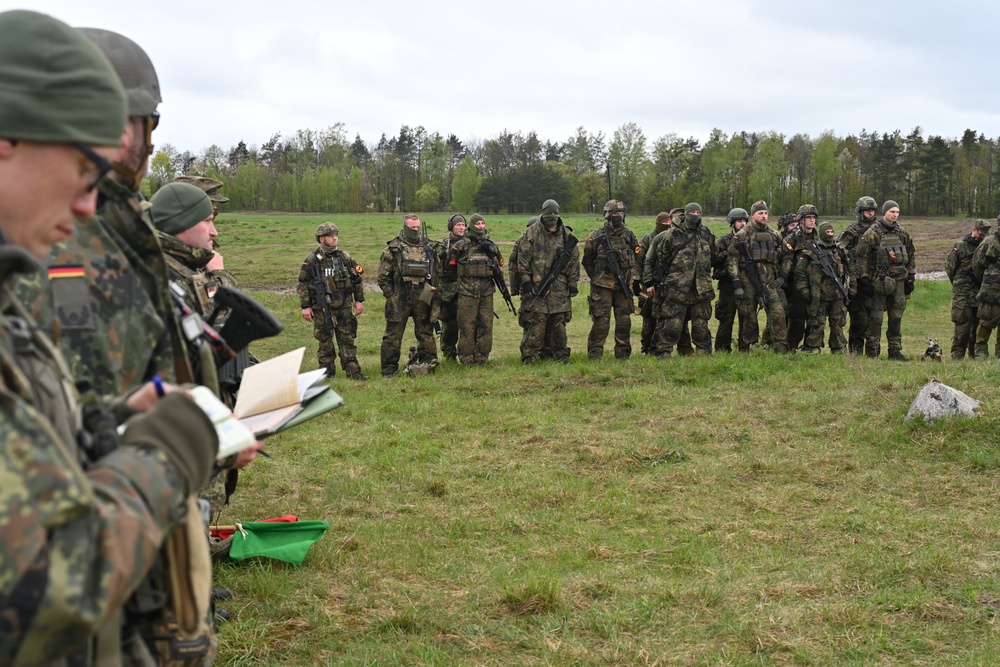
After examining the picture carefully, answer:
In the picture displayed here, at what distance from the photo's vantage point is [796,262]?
Answer: 12.1 m

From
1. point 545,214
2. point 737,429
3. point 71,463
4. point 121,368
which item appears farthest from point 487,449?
point 71,463

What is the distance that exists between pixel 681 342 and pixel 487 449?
5.50 meters

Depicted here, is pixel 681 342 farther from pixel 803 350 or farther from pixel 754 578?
pixel 754 578

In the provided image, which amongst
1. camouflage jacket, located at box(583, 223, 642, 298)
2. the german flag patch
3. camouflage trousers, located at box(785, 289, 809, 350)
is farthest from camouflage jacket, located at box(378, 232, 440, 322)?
the german flag patch

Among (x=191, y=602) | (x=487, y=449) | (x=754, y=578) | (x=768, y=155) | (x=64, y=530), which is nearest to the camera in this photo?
(x=64, y=530)

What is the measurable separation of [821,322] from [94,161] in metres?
11.9

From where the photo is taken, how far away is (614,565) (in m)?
5.10

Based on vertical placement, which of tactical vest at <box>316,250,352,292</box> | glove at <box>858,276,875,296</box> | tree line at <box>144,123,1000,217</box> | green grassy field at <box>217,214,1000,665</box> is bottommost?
green grassy field at <box>217,214,1000,665</box>

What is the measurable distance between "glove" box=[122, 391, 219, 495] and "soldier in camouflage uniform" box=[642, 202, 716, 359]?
34.9 feet

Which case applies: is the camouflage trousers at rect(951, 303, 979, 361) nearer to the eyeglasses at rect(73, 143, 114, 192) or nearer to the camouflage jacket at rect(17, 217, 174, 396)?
the camouflage jacket at rect(17, 217, 174, 396)

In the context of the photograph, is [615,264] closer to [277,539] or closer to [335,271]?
[335,271]

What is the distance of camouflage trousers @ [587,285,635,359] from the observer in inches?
470

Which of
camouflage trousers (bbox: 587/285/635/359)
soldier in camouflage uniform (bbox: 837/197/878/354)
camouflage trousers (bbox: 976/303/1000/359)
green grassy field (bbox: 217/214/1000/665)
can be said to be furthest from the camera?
soldier in camouflage uniform (bbox: 837/197/878/354)

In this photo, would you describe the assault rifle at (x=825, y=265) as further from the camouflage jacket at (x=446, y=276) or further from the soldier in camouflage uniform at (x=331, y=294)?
the soldier in camouflage uniform at (x=331, y=294)
